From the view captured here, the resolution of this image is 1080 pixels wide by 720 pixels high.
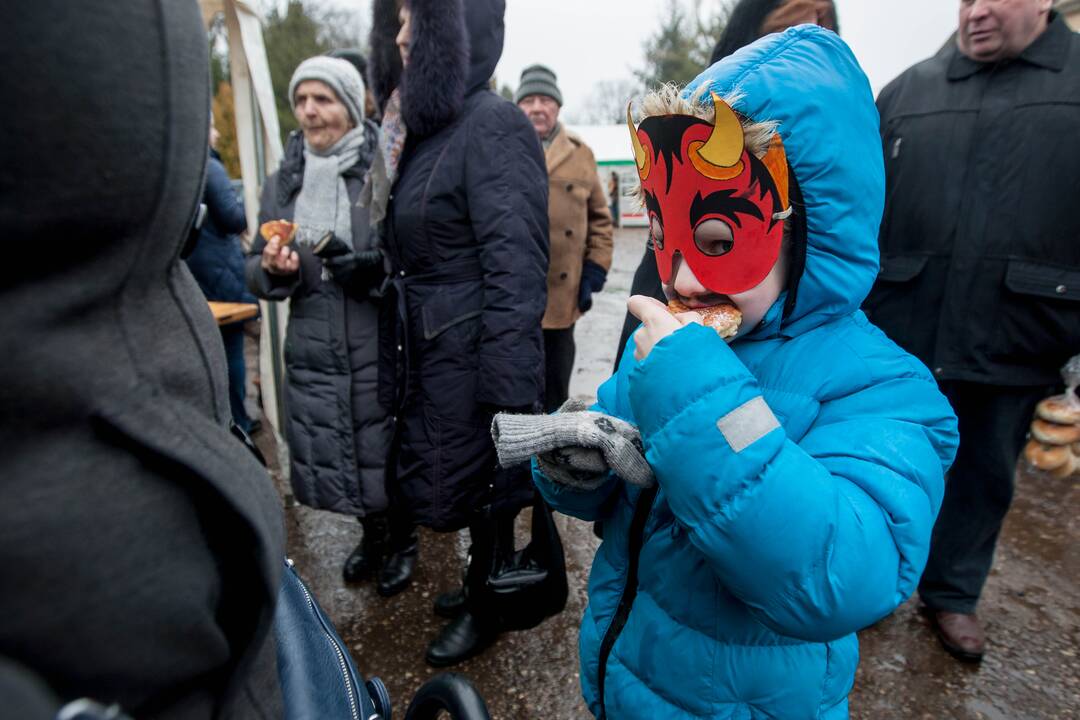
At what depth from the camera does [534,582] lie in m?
2.09

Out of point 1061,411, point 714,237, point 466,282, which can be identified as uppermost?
point 714,237

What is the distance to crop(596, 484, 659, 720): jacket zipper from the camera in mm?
1263

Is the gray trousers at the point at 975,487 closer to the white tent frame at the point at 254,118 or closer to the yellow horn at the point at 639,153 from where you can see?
the yellow horn at the point at 639,153

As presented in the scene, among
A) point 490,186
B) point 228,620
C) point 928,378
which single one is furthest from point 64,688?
point 490,186

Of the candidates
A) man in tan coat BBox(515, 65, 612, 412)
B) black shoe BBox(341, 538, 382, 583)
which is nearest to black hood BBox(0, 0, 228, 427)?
black shoe BBox(341, 538, 382, 583)

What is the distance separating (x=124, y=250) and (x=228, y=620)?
1.17ft

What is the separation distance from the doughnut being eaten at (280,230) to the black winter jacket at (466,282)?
443 millimetres

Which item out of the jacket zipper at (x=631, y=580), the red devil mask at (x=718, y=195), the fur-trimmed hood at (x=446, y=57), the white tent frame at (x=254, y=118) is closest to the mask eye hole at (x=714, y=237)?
the red devil mask at (x=718, y=195)

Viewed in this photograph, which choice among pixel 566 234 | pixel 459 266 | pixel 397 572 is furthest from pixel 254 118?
pixel 397 572

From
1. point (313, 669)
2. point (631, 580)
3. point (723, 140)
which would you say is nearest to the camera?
point (313, 669)

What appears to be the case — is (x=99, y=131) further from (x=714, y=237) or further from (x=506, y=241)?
(x=506, y=241)

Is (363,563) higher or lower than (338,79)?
lower

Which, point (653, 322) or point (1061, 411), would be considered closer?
point (653, 322)

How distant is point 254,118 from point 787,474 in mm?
3824
